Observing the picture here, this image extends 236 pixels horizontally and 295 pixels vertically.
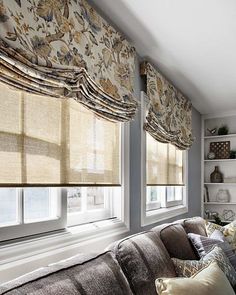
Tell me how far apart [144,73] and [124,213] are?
1.20m

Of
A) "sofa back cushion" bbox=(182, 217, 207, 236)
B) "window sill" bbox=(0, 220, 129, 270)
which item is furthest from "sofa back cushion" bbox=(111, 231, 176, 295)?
"sofa back cushion" bbox=(182, 217, 207, 236)

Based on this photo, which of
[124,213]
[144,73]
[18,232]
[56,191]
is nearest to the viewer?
[18,232]

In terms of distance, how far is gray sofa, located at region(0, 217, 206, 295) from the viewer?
3.36ft

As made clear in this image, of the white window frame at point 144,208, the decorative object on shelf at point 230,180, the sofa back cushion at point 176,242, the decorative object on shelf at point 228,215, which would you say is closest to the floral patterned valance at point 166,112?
the white window frame at point 144,208

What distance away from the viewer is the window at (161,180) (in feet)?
8.73

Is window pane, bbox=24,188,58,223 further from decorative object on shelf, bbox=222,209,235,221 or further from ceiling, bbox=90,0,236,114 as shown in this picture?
decorative object on shelf, bbox=222,209,235,221

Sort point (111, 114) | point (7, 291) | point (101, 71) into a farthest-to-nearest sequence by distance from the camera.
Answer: point (111, 114) → point (101, 71) → point (7, 291)

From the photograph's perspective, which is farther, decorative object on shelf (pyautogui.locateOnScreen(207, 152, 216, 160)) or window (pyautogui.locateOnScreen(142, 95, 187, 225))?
decorative object on shelf (pyautogui.locateOnScreen(207, 152, 216, 160))

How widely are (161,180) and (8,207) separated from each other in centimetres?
180

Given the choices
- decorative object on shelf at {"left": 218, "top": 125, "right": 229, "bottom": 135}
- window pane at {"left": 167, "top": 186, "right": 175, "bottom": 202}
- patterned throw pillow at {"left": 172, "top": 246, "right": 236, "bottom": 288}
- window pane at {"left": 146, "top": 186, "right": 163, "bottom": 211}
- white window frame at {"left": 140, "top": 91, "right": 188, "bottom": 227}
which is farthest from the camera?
decorative object on shelf at {"left": 218, "top": 125, "right": 229, "bottom": 135}

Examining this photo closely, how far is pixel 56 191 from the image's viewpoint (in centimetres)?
174

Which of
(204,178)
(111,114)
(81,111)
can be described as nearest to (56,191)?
(81,111)

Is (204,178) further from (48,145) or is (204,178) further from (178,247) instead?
(48,145)

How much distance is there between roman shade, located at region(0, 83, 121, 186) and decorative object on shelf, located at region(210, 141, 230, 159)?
2.60 meters
